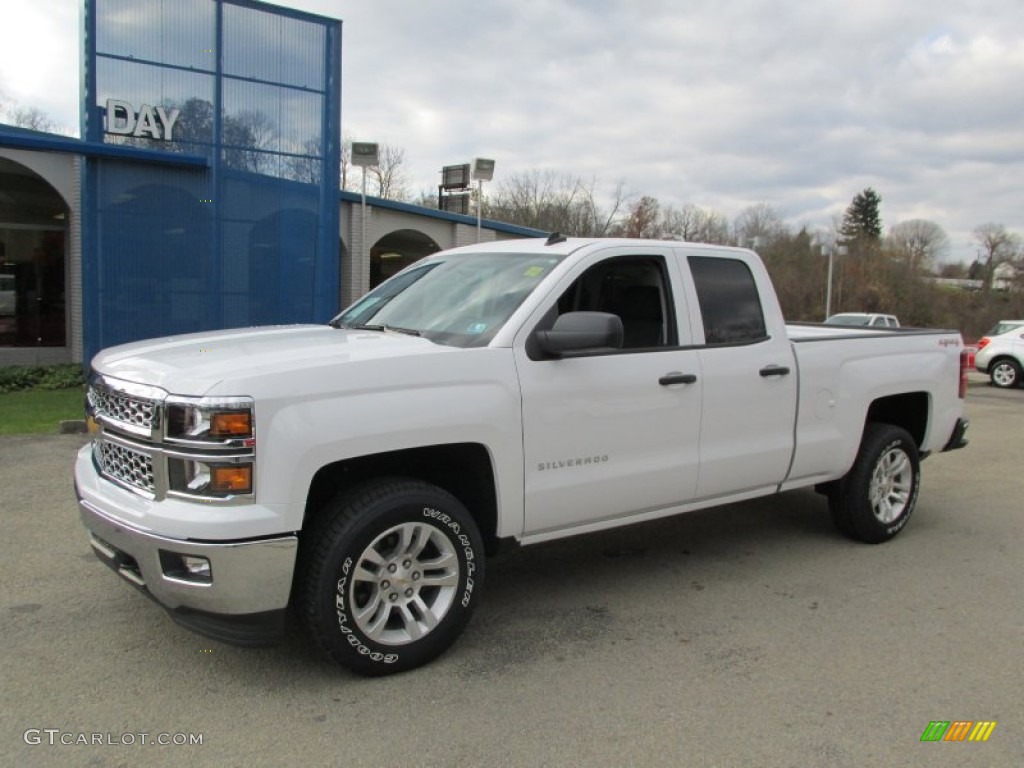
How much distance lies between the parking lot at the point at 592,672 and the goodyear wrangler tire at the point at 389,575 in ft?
0.59

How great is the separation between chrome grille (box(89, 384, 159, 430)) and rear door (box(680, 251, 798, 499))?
2.79m

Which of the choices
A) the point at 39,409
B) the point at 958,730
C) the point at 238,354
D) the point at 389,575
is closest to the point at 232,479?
the point at 238,354

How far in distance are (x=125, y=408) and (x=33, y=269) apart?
16.6m

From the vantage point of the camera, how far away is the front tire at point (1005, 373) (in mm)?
18469

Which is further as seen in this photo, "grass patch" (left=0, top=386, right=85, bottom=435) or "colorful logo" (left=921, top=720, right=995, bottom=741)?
"grass patch" (left=0, top=386, right=85, bottom=435)

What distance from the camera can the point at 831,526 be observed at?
244 inches

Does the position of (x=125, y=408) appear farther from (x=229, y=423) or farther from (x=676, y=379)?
→ (x=676, y=379)

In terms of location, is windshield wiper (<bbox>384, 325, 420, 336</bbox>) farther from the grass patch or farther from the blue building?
the blue building

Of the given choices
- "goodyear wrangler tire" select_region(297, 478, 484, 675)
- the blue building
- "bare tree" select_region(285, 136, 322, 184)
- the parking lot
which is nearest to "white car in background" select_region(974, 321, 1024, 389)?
the blue building

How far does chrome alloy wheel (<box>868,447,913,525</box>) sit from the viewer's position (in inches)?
221

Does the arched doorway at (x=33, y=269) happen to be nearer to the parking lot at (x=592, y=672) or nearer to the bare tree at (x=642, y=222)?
the parking lot at (x=592, y=672)

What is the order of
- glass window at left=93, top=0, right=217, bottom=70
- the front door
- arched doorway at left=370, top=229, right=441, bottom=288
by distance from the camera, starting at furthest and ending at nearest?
arched doorway at left=370, top=229, right=441, bottom=288
glass window at left=93, top=0, right=217, bottom=70
the front door

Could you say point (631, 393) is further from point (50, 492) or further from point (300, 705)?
point (50, 492)

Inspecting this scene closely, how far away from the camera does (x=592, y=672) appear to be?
12.0ft
